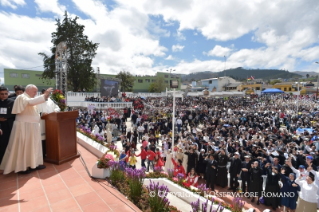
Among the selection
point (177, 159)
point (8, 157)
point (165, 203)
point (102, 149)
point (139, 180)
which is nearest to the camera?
point (165, 203)

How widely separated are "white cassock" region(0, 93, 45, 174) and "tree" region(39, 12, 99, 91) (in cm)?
2564

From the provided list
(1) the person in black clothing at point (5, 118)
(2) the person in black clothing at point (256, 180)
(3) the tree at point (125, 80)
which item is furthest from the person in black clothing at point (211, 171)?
(3) the tree at point (125, 80)

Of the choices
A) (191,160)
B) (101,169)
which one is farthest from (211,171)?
(101,169)

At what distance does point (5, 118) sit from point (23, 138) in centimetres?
54

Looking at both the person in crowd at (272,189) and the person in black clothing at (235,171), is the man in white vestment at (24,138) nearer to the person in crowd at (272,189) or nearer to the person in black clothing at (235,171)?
the person in black clothing at (235,171)

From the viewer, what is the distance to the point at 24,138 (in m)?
3.32

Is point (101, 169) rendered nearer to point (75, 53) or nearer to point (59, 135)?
point (59, 135)

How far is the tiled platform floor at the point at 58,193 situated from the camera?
257 centimetres

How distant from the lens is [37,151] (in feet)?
11.5

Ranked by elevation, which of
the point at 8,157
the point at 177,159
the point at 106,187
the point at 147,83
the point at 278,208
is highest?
the point at 147,83

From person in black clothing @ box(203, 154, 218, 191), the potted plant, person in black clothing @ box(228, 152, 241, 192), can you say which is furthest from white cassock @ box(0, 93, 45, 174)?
person in black clothing @ box(228, 152, 241, 192)

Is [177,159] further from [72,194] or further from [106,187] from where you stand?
[72,194]

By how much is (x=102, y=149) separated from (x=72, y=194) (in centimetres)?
206

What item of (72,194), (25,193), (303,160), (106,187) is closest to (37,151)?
(25,193)
